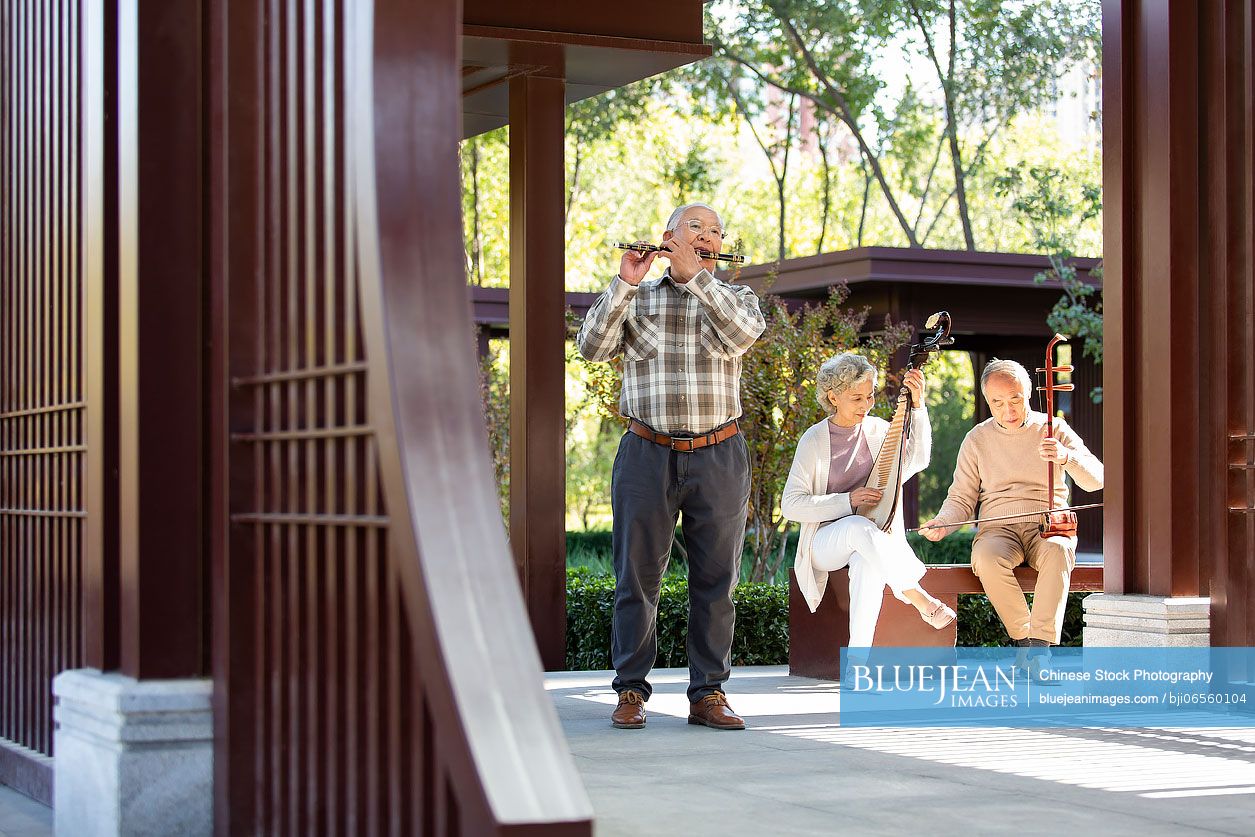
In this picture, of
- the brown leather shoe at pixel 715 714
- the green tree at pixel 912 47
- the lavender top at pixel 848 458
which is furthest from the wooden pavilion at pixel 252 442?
the green tree at pixel 912 47

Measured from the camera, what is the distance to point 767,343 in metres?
11.1

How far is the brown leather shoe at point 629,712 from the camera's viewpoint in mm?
6070

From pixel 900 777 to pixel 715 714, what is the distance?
1207mm

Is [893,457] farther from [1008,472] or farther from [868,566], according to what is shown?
[1008,472]

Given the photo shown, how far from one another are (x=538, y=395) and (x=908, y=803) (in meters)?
4.19

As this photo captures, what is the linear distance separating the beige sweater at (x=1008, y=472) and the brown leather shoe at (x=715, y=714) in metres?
1.87

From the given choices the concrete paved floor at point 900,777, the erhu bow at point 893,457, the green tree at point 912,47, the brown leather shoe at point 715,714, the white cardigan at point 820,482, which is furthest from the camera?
the green tree at point 912,47

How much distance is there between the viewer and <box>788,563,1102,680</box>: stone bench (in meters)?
7.50

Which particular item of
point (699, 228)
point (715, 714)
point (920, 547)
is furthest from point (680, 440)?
point (920, 547)

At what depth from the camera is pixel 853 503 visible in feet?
24.1

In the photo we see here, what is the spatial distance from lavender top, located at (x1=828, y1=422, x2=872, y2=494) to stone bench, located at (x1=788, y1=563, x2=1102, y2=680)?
43 cm

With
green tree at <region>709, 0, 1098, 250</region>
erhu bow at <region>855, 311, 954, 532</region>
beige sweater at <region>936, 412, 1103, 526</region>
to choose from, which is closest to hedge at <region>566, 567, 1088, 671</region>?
beige sweater at <region>936, 412, 1103, 526</region>

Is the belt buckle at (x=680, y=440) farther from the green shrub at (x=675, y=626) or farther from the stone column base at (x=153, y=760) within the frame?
the green shrub at (x=675, y=626)

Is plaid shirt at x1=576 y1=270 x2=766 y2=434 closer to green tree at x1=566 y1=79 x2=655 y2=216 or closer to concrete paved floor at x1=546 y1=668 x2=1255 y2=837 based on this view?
concrete paved floor at x1=546 y1=668 x2=1255 y2=837
